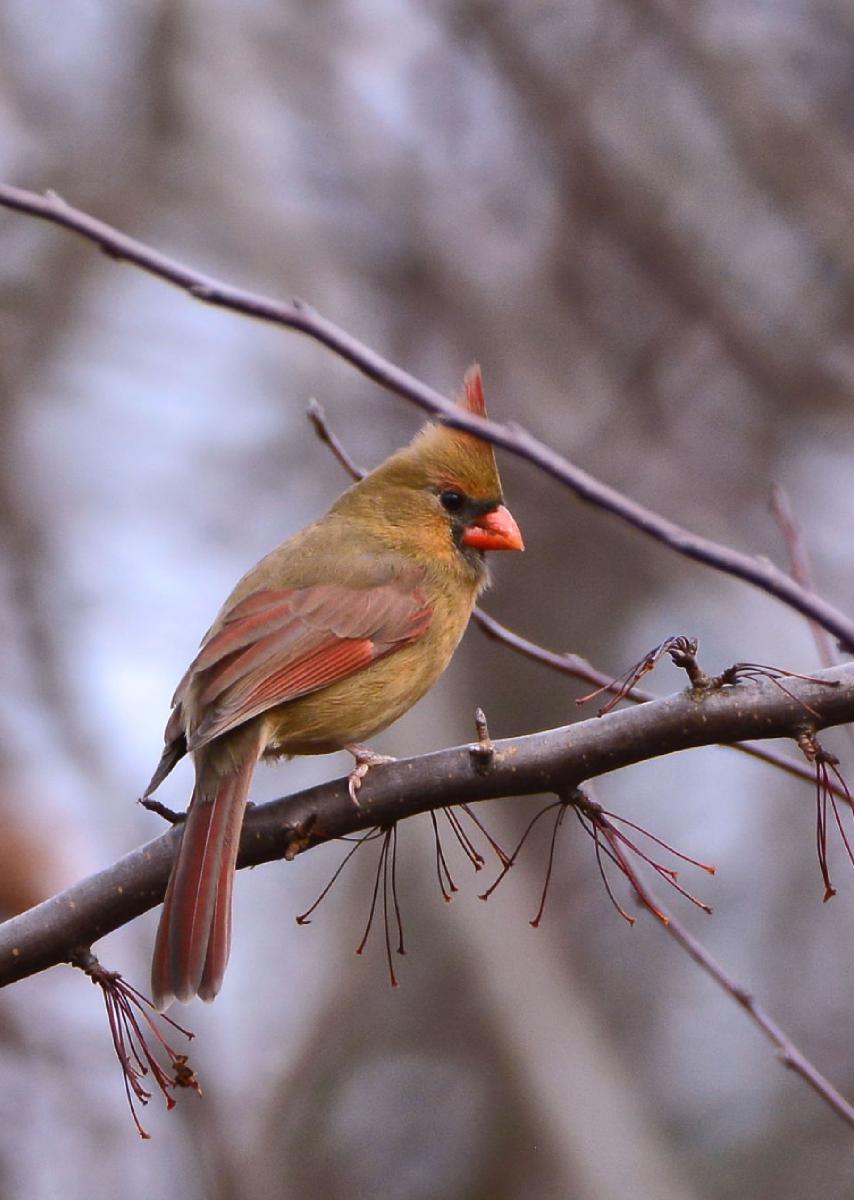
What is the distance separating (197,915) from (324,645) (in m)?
0.91

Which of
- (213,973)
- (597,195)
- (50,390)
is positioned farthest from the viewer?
(50,390)

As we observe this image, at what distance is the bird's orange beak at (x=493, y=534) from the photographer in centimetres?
416

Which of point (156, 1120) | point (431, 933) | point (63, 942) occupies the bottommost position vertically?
point (63, 942)

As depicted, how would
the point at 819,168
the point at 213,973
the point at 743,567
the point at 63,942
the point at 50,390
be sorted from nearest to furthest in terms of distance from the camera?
the point at 743,567, the point at 63,942, the point at 213,973, the point at 819,168, the point at 50,390

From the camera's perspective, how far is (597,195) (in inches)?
283

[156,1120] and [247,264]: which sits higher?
[247,264]

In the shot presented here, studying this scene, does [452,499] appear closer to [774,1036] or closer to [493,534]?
[493,534]

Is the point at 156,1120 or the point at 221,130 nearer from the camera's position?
the point at 156,1120

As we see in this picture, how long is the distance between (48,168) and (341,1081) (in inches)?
190

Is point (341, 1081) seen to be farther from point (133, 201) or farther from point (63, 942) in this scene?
point (63, 942)

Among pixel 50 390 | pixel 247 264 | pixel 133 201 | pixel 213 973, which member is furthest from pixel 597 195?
pixel 213 973

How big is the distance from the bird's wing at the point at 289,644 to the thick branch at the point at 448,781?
1.31 feet

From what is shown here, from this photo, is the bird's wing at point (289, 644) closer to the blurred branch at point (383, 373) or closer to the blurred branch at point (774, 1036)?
the blurred branch at point (774, 1036)

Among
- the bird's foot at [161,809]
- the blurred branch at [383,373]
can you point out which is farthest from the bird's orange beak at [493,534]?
the blurred branch at [383,373]
